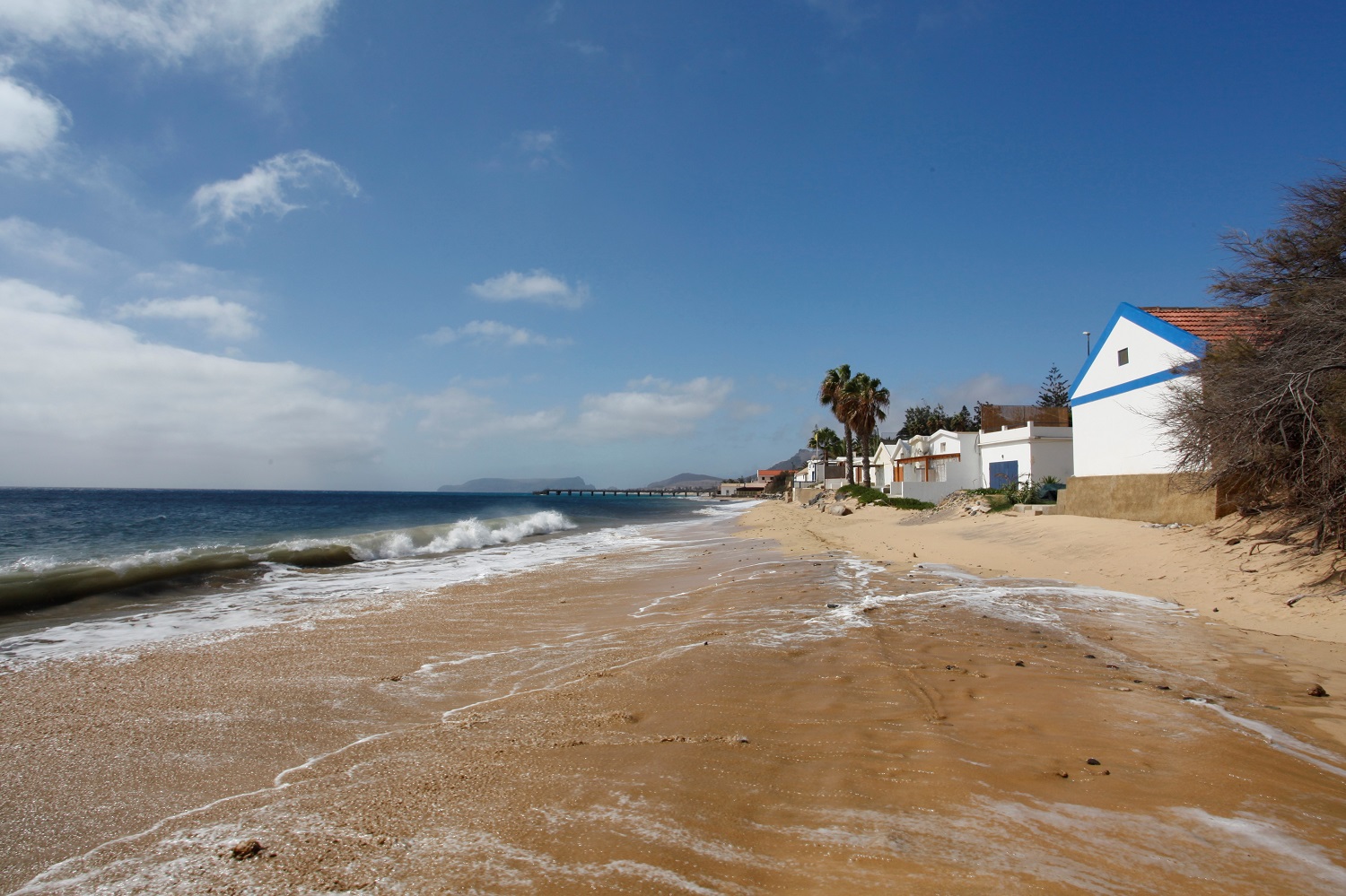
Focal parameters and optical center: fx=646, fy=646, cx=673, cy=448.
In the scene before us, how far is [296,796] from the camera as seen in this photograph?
4043 mm

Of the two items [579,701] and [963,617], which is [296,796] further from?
[963,617]

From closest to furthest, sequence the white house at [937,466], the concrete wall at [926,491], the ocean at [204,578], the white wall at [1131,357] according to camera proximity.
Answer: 1. the ocean at [204,578]
2. the white wall at [1131,357]
3. the concrete wall at [926,491]
4. the white house at [937,466]

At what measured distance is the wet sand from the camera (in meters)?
3.12

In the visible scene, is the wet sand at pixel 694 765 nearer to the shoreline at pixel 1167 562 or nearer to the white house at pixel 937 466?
the shoreline at pixel 1167 562

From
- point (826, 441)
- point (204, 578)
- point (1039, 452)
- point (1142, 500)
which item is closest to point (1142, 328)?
point (1142, 500)

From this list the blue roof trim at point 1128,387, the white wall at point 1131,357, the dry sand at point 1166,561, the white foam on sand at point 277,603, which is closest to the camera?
the dry sand at point 1166,561

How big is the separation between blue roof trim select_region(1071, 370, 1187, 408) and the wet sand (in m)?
10.5

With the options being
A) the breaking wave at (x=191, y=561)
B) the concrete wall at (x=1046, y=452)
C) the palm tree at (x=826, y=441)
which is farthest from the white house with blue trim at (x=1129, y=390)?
the palm tree at (x=826, y=441)

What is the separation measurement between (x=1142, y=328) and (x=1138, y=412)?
2.39m

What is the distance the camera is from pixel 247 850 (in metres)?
3.37

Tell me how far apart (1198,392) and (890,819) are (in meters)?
13.0

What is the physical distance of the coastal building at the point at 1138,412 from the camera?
46.5 ft

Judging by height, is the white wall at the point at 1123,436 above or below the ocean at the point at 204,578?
above

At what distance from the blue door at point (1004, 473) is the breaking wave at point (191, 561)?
Result: 23.4m
